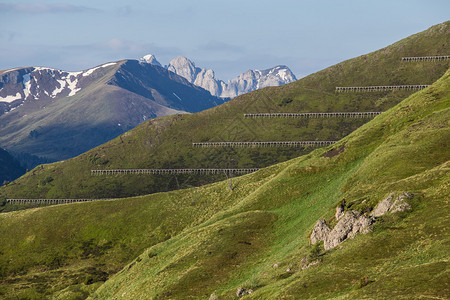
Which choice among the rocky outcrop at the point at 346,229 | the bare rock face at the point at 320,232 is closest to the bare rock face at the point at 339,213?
the bare rock face at the point at 320,232

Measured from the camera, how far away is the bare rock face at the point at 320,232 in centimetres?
6781

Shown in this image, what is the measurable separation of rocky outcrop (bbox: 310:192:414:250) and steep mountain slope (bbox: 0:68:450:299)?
4.91 ft

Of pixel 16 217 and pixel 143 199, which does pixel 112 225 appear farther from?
pixel 16 217

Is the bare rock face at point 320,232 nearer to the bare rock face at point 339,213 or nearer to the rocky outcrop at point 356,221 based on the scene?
the rocky outcrop at point 356,221

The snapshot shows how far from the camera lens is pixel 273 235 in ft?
288

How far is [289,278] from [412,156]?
45.4 meters

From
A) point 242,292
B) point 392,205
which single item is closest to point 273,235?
point 242,292

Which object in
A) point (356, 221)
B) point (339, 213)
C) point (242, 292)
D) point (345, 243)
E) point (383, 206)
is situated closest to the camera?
point (345, 243)

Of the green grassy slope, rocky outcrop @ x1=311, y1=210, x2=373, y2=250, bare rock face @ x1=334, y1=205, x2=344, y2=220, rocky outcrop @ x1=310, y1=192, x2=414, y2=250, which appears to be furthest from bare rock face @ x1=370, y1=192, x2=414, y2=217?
bare rock face @ x1=334, y1=205, x2=344, y2=220

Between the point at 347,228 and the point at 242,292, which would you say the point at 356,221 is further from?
the point at 242,292

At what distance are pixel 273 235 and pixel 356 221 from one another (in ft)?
91.2

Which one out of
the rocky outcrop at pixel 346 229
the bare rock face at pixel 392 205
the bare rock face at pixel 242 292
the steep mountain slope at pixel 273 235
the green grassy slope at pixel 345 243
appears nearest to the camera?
the green grassy slope at pixel 345 243

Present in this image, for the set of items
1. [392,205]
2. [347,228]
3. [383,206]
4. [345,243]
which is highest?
[392,205]

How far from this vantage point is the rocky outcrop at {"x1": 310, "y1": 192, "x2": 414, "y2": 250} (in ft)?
200
